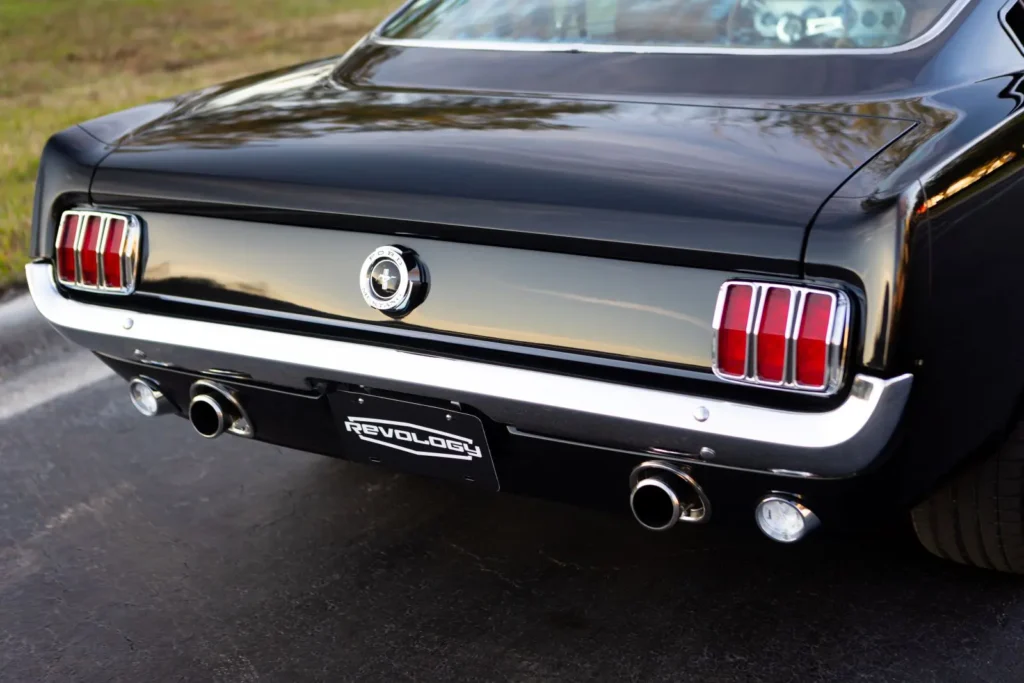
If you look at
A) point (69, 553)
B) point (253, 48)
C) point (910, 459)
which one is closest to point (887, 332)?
point (910, 459)

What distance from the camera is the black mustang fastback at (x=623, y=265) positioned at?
2.13 meters

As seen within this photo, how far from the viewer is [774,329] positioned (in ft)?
6.93

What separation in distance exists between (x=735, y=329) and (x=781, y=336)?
0.08 meters

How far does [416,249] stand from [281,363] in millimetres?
413

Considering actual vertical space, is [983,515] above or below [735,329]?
below

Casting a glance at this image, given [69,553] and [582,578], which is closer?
[582,578]

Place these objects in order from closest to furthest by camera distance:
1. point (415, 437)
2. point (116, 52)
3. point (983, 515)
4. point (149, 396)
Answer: point (415, 437) → point (983, 515) → point (149, 396) → point (116, 52)

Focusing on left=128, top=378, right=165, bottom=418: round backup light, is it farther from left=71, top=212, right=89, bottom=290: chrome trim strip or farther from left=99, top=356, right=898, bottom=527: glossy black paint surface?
left=71, top=212, right=89, bottom=290: chrome trim strip

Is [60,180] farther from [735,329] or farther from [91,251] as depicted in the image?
[735,329]

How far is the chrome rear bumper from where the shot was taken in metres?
2.11

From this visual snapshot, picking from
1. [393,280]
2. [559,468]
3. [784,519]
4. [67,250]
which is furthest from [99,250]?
[784,519]

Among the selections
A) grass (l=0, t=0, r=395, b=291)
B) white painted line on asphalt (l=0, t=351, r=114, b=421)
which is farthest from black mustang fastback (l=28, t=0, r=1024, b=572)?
grass (l=0, t=0, r=395, b=291)

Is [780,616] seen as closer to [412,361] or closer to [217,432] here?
[412,361]

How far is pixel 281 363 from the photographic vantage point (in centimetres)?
261
